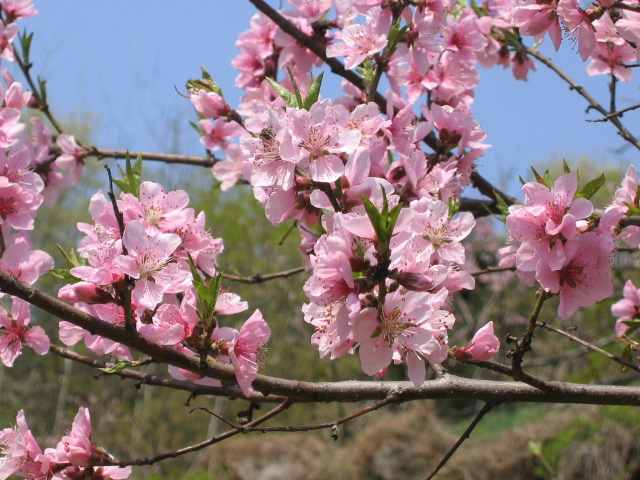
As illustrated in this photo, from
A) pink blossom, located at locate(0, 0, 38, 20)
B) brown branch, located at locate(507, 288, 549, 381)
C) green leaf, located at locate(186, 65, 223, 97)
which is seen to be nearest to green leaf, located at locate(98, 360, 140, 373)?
brown branch, located at locate(507, 288, 549, 381)

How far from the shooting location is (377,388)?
1.44 metres

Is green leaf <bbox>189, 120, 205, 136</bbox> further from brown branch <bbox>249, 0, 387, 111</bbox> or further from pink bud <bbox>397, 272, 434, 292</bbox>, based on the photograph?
pink bud <bbox>397, 272, 434, 292</bbox>

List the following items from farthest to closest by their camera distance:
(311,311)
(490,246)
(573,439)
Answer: (490,246)
(573,439)
(311,311)

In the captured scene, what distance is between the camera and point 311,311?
1317 mm

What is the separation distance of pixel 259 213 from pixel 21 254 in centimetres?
1392

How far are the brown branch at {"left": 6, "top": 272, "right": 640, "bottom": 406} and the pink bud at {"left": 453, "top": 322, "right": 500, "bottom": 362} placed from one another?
3.1 inches

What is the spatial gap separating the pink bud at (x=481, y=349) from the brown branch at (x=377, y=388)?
3.1 inches

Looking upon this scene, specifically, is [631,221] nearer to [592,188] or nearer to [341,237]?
[592,188]

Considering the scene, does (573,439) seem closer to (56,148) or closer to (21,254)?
(56,148)

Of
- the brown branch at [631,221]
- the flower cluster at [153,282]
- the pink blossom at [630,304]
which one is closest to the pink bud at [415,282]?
the flower cluster at [153,282]

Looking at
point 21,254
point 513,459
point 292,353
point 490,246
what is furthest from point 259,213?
point 21,254

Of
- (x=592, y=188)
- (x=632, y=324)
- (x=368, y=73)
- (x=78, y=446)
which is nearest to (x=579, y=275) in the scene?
(x=592, y=188)

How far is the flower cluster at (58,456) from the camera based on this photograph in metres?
1.53

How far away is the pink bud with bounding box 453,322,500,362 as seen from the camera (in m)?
1.43
